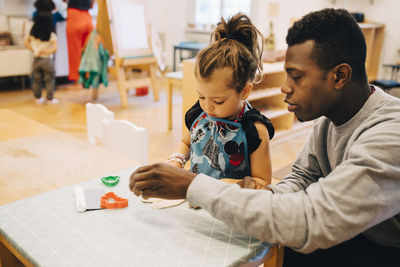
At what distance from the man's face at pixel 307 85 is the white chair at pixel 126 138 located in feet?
2.52

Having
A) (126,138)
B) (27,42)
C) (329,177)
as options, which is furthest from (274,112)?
(27,42)

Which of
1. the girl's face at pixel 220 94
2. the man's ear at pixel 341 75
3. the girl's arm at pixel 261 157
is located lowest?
the girl's arm at pixel 261 157

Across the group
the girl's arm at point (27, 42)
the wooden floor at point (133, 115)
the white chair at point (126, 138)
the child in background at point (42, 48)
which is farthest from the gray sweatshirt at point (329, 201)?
the girl's arm at point (27, 42)

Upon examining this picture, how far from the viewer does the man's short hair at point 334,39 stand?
901 mm

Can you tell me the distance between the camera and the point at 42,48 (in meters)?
4.77

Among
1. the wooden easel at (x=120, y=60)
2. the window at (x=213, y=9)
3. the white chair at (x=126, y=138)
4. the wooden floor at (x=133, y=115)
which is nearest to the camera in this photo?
the white chair at (x=126, y=138)

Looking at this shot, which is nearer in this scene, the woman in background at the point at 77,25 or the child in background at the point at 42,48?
the child in background at the point at 42,48

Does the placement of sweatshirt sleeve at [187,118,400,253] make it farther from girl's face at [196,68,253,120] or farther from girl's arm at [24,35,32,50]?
Result: girl's arm at [24,35,32,50]

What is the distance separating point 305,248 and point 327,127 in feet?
1.49

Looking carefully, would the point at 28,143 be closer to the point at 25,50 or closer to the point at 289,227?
the point at 289,227

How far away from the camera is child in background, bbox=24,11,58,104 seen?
4.67 m

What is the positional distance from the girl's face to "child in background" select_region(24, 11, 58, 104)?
412 centimetres

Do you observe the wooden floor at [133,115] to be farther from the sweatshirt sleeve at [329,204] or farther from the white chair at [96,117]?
the sweatshirt sleeve at [329,204]

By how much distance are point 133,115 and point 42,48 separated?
1495 mm
